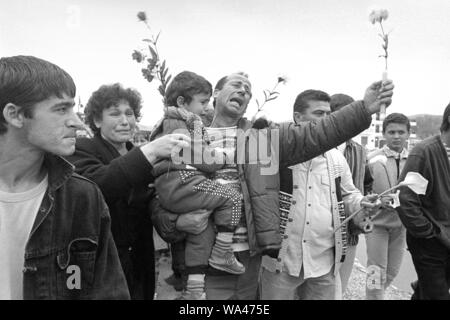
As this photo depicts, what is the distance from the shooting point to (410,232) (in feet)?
8.90

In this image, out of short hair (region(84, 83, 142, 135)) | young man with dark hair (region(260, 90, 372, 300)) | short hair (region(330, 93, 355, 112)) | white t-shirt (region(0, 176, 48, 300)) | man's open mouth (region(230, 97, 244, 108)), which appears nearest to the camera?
white t-shirt (region(0, 176, 48, 300))

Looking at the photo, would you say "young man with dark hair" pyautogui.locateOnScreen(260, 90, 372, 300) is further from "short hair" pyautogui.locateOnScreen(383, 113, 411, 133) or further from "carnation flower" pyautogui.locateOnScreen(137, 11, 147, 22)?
"short hair" pyautogui.locateOnScreen(383, 113, 411, 133)

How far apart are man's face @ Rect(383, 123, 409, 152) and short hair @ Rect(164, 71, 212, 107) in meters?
2.32

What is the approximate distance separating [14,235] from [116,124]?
42.8 inches

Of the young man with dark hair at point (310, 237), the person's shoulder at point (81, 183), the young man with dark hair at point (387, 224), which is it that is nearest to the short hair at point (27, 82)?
the person's shoulder at point (81, 183)

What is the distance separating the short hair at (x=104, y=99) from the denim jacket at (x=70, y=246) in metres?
0.91

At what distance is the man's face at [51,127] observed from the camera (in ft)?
4.42

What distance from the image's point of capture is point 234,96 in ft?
7.21

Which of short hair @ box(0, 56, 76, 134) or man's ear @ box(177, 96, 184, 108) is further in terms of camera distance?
man's ear @ box(177, 96, 184, 108)

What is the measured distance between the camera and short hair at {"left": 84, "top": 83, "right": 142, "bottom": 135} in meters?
2.30

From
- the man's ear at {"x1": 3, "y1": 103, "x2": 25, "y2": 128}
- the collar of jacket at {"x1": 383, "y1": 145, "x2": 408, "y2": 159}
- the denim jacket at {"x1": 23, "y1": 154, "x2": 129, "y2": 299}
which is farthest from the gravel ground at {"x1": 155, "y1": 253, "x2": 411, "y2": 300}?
the collar of jacket at {"x1": 383, "y1": 145, "x2": 408, "y2": 159}

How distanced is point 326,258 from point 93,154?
1.74 m

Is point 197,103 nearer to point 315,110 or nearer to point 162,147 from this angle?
point 162,147
